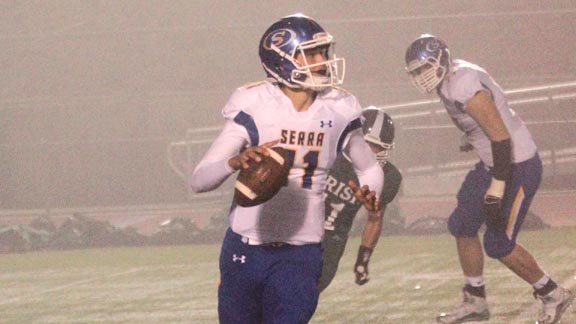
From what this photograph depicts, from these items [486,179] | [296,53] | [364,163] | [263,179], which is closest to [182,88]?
[486,179]

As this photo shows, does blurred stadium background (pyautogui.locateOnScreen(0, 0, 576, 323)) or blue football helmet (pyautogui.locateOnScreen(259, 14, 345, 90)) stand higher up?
blue football helmet (pyautogui.locateOnScreen(259, 14, 345, 90))

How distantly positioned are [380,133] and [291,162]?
6.27ft

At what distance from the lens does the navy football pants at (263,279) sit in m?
4.21

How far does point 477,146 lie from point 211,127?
9771 millimetres

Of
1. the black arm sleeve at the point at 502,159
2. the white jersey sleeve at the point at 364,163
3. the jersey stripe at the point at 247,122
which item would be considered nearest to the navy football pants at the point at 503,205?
the black arm sleeve at the point at 502,159

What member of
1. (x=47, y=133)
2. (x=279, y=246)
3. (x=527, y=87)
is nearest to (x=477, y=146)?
(x=279, y=246)

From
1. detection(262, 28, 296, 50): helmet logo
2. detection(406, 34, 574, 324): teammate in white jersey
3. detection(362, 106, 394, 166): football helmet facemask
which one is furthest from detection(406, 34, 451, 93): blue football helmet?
detection(262, 28, 296, 50): helmet logo

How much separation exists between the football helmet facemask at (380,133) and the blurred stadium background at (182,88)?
8.31 m

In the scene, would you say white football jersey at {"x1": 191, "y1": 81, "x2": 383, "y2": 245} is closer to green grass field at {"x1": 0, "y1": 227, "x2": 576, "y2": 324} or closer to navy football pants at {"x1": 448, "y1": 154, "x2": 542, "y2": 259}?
navy football pants at {"x1": 448, "y1": 154, "x2": 542, "y2": 259}

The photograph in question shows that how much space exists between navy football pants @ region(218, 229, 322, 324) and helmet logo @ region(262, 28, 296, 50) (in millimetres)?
644

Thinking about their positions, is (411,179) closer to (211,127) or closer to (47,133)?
(211,127)

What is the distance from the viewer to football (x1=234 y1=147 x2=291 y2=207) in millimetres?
3896

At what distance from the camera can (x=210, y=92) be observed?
16344 mm

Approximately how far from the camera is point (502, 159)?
19.8ft
